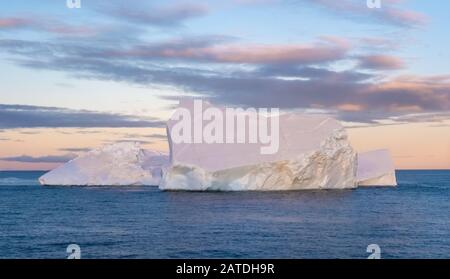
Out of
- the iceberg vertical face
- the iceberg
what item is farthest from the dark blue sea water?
the iceberg

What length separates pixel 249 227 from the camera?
21.0m

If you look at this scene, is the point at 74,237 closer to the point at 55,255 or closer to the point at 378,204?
the point at 55,255

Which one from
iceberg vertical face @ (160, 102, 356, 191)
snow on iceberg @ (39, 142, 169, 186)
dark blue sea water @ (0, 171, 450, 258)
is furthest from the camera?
snow on iceberg @ (39, 142, 169, 186)

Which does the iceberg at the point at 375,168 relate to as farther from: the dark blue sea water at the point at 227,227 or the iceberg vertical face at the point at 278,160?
the dark blue sea water at the point at 227,227

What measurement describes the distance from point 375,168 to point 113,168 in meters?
22.7

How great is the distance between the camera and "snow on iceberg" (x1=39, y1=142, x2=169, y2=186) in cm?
4503

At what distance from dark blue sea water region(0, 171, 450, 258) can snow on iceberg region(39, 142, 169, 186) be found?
9.45 m

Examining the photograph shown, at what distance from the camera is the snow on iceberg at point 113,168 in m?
45.0

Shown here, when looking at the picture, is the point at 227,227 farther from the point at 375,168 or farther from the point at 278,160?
the point at 375,168

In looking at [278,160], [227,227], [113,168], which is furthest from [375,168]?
[227,227]

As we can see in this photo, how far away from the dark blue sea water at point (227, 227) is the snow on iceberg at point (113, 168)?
9.45 meters

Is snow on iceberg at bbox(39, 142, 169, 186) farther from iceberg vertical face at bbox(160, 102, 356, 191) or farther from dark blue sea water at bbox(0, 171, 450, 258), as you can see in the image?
dark blue sea water at bbox(0, 171, 450, 258)

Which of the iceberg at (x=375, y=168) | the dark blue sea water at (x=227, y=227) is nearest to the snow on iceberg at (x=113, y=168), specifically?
the dark blue sea water at (x=227, y=227)
